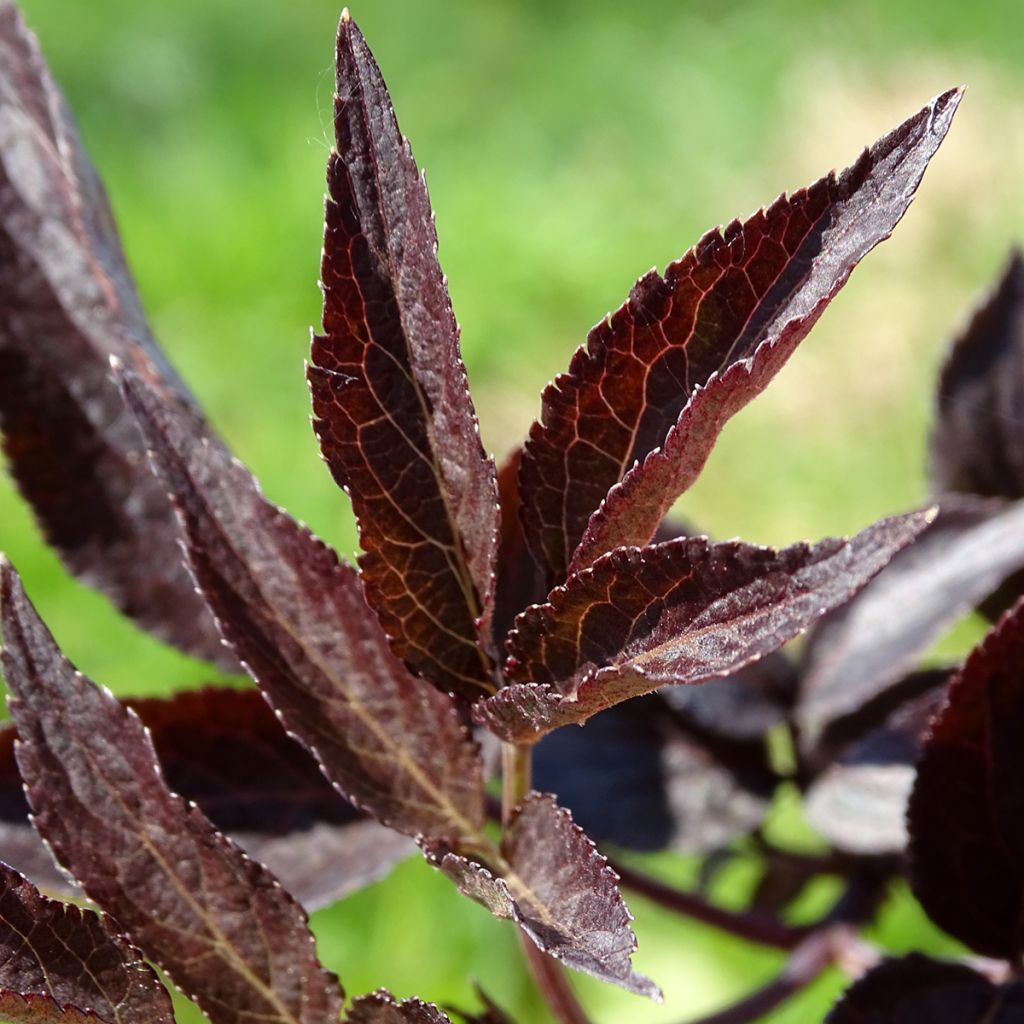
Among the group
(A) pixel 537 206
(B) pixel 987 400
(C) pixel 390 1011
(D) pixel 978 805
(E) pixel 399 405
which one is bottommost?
(C) pixel 390 1011

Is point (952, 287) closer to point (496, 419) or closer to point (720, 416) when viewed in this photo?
point (496, 419)

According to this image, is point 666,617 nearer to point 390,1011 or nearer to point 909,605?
point 390,1011

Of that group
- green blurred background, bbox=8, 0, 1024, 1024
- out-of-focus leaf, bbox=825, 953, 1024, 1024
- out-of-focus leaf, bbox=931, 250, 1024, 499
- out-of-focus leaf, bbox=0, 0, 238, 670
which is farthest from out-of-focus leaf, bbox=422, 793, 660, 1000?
green blurred background, bbox=8, 0, 1024, 1024

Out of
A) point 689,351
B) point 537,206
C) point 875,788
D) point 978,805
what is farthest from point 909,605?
point 537,206

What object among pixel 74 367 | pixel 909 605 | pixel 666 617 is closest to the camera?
pixel 666 617

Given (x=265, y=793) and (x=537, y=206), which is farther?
(x=537, y=206)

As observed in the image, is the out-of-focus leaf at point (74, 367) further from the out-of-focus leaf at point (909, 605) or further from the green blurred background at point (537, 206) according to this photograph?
the green blurred background at point (537, 206)

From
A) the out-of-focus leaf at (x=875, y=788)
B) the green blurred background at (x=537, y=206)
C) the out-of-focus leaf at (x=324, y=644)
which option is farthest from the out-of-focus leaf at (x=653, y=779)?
Answer: the green blurred background at (x=537, y=206)
